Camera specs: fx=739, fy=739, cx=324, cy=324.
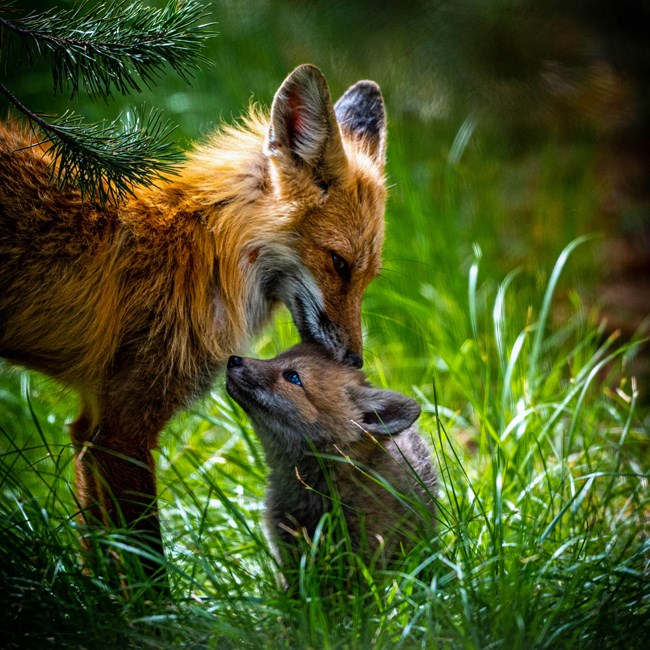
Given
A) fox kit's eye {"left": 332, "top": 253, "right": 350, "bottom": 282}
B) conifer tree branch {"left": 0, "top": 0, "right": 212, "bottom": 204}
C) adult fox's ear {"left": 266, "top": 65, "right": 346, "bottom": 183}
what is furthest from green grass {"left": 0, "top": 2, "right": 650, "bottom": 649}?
conifer tree branch {"left": 0, "top": 0, "right": 212, "bottom": 204}

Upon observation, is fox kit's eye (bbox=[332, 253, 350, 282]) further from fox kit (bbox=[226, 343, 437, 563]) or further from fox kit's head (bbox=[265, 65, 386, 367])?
fox kit (bbox=[226, 343, 437, 563])

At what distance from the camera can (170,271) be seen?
319 centimetres

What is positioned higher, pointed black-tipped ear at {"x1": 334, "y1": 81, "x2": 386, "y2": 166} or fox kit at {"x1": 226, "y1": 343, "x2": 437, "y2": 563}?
pointed black-tipped ear at {"x1": 334, "y1": 81, "x2": 386, "y2": 166}

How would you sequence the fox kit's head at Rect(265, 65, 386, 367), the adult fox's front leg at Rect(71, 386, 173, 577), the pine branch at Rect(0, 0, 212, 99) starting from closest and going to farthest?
the pine branch at Rect(0, 0, 212, 99) → the adult fox's front leg at Rect(71, 386, 173, 577) → the fox kit's head at Rect(265, 65, 386, 367)

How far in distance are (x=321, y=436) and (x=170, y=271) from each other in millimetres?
1004

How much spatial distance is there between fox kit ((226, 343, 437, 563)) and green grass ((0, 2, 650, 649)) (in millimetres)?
202

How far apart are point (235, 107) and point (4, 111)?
181cm

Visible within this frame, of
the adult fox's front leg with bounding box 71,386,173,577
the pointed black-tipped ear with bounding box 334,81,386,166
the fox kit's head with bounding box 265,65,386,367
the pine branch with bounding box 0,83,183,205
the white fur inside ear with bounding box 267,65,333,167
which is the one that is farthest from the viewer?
the pointed black-tipped ear with bounding box 334,81,386,166

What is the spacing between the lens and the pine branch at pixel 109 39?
2.48 metres

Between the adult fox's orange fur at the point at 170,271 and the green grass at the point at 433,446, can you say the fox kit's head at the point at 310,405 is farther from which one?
the green grass at the point at 433,446

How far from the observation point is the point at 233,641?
8.00 ft

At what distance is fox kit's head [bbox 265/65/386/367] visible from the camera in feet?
11.0

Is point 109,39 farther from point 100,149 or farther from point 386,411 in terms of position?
point 386,411

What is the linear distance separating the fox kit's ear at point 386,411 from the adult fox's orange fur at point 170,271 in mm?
206
